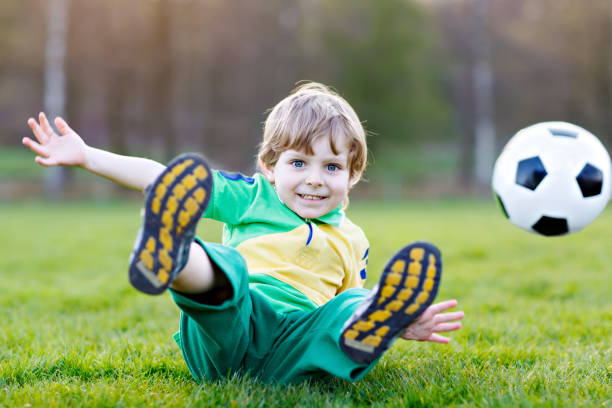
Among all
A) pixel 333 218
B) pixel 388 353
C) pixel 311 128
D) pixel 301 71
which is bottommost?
pixel 388 353

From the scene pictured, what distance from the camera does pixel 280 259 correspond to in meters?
2.31

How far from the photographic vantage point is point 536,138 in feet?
7.95

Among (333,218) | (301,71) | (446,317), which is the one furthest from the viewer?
(301,71)

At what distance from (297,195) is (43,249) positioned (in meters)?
5.55

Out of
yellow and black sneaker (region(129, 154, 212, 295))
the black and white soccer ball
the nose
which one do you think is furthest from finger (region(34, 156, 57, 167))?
the black and white soccer ball

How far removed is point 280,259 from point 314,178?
34 centimetres

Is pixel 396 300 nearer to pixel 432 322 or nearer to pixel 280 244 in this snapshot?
pixel 432 322

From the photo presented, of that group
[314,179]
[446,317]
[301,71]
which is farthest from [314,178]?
[301,71]

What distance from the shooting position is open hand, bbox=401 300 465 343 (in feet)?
6.28

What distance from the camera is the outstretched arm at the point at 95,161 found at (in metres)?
2.04

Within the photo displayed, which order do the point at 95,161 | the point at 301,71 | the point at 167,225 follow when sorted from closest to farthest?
the point at 167,225
the point at 95,161
the point at 301,71

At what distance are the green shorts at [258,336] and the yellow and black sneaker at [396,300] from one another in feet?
0.36

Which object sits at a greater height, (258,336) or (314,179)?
(314,179)

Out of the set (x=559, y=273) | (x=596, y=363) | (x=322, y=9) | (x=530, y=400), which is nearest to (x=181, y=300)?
(x=530, y=400)
